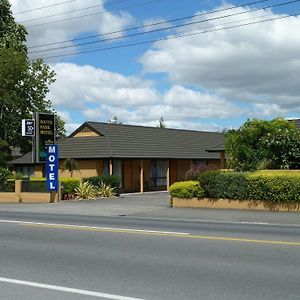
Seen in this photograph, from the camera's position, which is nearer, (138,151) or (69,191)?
(69,191)

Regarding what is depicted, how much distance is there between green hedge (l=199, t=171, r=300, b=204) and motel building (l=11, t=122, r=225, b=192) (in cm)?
1066

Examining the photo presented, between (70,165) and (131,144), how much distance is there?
5.19 metres

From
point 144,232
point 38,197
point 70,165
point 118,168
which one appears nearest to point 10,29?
point 70,165

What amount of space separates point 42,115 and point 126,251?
74.1ft

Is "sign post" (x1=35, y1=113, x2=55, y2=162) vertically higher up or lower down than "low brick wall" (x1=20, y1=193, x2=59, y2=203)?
higher up

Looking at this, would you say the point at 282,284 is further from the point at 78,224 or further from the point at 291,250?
the point at 78,224

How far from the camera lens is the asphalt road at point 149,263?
7.59 meters

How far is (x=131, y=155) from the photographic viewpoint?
1529 inches

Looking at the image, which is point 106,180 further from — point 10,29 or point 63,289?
point 63,289

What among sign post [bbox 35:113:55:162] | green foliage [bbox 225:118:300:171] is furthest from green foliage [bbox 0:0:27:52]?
green foliage [bbox 225:118:300:171]

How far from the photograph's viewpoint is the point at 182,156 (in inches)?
1708

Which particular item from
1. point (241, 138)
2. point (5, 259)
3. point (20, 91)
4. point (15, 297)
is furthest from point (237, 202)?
point (20, 91)

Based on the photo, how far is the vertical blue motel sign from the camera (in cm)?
3025

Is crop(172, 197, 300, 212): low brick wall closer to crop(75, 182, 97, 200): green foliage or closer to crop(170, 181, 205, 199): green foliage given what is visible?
crop(170, 181, 205, 199): green foliage
